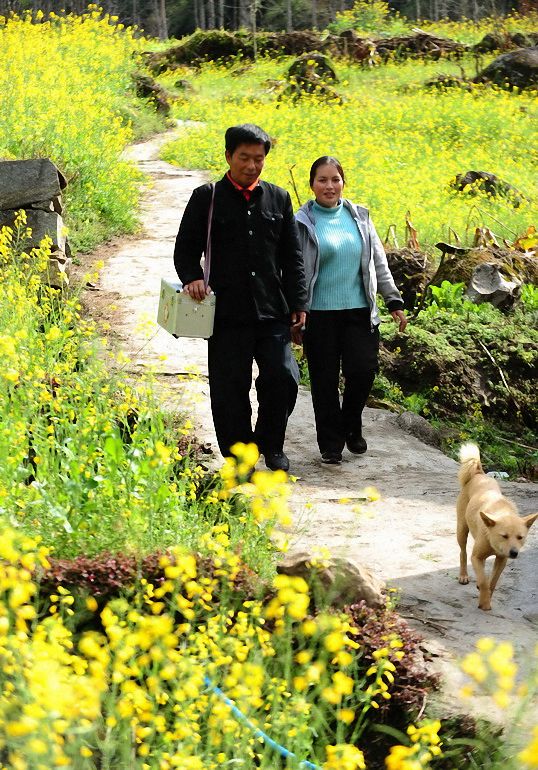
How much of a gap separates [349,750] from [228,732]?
0.36m

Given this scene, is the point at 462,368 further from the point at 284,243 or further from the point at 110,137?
the point at 110,137

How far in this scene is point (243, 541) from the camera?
4.86 m

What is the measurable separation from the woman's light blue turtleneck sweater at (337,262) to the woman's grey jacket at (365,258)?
0.04m

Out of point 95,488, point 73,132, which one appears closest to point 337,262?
point 95,488

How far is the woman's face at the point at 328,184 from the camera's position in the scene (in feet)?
21.0

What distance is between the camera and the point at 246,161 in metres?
5.57

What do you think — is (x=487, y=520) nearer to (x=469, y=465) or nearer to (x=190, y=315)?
(x=469, y=465)

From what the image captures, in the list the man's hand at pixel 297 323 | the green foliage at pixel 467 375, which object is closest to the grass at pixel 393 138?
the green foliage at pixel 467 375

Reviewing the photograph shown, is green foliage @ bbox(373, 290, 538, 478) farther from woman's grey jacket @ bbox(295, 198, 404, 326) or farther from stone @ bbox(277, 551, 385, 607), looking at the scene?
stone @ bbox(277, 551, 385, 607)

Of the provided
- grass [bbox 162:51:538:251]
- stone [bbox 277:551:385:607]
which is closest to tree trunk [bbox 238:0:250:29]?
grass [bbox 162:51:538:251]

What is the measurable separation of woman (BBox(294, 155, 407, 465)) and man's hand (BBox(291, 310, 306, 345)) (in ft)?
1.23

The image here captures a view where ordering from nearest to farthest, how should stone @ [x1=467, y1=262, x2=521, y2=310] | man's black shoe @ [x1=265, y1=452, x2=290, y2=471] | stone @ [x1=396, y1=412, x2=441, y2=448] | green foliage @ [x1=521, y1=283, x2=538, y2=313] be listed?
man's black shoe @ [x1=265, y1=452, x2=290, y2=471] → stone @ [x1=396, y1=412, x2=441, y2=448] → stone @ [x1=467, y1=262, x2=521, y2=310] → green foliage @ [x1=521, y1=283, x2=538, y2=313]

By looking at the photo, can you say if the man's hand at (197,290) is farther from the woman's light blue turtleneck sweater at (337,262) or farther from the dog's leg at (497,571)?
the dog's leg at (497,571)

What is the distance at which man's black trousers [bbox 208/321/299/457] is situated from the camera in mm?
5945
